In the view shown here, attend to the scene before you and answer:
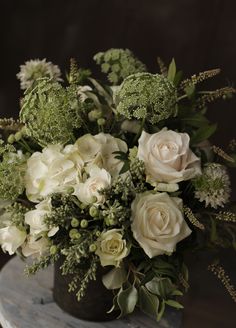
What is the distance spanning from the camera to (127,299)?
3.34ft

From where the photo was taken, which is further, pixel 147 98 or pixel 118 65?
pixel 118 65

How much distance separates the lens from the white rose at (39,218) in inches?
38.4

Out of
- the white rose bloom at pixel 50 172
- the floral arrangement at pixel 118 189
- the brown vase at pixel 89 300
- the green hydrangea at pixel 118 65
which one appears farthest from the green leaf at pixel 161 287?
the green hydrangea at pixel 118 65

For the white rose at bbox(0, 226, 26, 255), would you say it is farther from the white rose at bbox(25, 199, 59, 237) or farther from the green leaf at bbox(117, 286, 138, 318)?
the green leaf at bbox(117, 286, 138, 318)

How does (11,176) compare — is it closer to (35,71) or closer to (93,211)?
(93,211)

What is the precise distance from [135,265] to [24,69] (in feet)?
1.55

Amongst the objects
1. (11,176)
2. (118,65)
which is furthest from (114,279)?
(118,65)

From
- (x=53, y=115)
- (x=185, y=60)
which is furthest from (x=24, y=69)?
(x=185, y=60)

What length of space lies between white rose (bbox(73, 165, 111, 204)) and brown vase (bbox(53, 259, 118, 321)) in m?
0.18

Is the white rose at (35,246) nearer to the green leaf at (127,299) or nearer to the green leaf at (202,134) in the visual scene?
the green leaf at (127,299)

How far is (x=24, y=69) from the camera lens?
1214mm

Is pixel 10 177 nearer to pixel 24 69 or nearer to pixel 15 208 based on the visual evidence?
pixel 15 208

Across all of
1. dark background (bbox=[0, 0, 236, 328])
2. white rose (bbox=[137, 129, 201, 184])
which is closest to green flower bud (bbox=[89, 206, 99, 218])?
white rose (bbox=[137, 129, 201, 184])

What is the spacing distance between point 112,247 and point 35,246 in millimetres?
152
